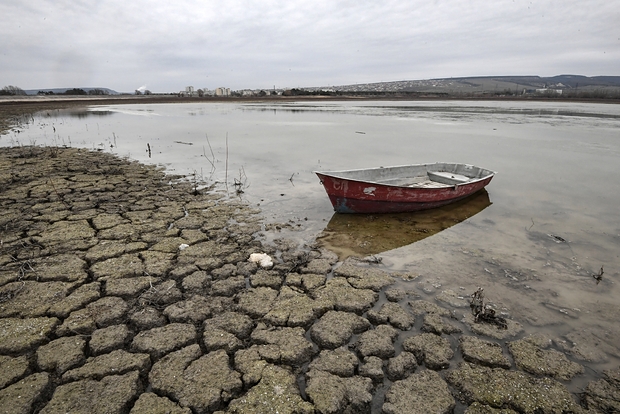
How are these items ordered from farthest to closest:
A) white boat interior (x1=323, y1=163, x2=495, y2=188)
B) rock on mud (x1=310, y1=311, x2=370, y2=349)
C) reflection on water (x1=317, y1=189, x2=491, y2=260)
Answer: white boat interior (x1=323, y1=163, x2=495, y2=188), reflection on water (x1=317, y1=189, x2=491, y2=260), rock on mud (x1=310, y1=311, x2=370, y2=349)

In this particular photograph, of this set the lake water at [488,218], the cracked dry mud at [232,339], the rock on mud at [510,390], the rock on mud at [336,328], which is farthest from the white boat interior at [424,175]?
the rock on mud at [510,390]

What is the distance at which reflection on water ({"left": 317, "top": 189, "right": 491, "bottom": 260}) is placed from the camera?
18.1 feet

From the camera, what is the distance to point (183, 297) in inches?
152

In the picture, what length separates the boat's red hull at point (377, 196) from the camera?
6312mm

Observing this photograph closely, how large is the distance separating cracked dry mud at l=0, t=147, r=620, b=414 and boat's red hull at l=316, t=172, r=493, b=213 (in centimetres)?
165

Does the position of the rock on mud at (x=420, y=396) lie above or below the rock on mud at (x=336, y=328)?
below

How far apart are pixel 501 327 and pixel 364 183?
3360mm

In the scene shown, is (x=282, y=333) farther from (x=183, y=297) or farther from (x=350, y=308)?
(x=183, y=297)

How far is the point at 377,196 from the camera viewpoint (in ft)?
21.1

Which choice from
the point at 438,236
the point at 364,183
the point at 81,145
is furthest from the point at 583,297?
the point at 81,145

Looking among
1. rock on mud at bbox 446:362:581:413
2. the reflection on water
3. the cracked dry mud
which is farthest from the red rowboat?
rock on mud at bbox 446:362:581:413

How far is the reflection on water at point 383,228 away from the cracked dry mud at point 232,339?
725 millimetres

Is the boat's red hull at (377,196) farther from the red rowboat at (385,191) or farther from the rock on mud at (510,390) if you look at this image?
the rock on mud at (510,390)

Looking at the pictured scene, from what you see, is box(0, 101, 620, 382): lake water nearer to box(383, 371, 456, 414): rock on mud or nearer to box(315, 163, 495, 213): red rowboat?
box(315, 163, 495, 213): red rowboat
